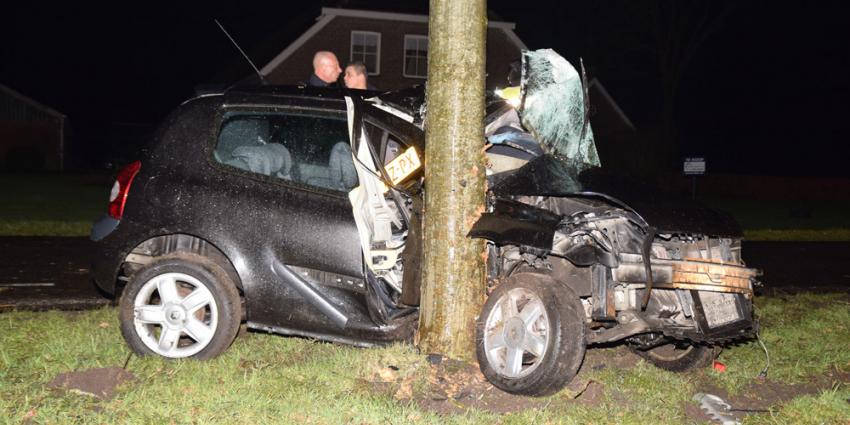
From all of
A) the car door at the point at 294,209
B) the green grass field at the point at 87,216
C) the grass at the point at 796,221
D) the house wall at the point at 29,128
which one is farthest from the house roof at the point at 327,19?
the car door at the point at 294,209

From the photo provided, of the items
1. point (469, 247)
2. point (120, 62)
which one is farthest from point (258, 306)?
point (120, 62)

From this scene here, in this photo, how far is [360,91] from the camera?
20.7 feet

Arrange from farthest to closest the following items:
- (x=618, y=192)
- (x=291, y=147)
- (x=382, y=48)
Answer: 1. (x=382, y=48)
2. (x=291, y=147)
3. (x=618, y=192)

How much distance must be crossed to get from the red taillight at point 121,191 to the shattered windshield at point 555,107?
2667mm

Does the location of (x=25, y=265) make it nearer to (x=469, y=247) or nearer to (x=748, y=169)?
(x=469, y=247)

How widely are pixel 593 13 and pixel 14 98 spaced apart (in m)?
34.1

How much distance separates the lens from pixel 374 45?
122ft

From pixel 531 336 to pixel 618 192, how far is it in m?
1.05

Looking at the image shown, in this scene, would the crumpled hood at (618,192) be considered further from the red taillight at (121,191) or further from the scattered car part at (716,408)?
the red taillight at (121,191)

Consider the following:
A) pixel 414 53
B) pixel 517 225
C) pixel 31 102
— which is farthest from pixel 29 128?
pixel 517 225

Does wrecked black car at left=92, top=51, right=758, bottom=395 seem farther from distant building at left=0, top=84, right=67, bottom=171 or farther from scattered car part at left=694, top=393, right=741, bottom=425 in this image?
distant building at left=0, top=84, right=67, bottom=171

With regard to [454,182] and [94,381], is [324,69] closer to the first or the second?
[454,182]

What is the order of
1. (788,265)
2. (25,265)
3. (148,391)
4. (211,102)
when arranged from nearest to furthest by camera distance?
(148,391)
(211,102)
(25,265)
(788,265)

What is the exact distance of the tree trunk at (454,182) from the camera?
18.3ft
